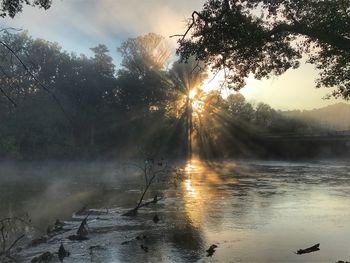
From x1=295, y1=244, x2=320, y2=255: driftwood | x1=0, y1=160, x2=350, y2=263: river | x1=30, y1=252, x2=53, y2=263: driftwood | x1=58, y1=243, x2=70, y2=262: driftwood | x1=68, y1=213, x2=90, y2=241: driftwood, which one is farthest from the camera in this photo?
x1=68, y1=213, x2=90, y2=241: driftwood

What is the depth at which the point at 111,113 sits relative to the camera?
334 ft

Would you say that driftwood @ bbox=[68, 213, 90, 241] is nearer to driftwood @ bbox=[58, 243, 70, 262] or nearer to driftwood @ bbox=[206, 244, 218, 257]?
driftwood @ bbox=[58, 243, 70, 262]

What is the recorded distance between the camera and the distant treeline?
93.4m

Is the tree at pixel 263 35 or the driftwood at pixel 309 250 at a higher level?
the tree at pixel 263 35

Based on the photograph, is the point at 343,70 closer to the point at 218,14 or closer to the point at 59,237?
the point at 218,14

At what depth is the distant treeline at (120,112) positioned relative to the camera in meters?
93.4

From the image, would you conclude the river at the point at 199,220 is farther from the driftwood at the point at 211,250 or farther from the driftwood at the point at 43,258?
the driftwood at the point at 43,258

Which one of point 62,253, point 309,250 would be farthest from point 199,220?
point 62,253

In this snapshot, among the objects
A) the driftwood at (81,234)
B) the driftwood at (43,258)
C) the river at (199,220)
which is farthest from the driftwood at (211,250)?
the driftwood at (43,258)

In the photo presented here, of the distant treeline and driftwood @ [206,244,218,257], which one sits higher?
the distant treeline

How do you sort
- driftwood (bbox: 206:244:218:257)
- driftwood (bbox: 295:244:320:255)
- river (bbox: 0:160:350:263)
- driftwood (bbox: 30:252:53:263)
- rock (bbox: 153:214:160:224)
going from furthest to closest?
rock (bbox: 153:214:160:224) < river (bbox: 0:160:350:263) < driftwood (bbox: 295:244:320:255) < driftwood (bbox: 206:244:218:257) < driftwood (bbox: 30:252:53:263)

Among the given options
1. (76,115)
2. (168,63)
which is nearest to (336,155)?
(168,63)

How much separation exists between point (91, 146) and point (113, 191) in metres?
59.5

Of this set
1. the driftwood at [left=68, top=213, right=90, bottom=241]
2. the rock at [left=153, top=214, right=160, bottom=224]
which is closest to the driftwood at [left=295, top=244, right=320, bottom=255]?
the rock at [left=153, top=214, right=160, bottom=224]
